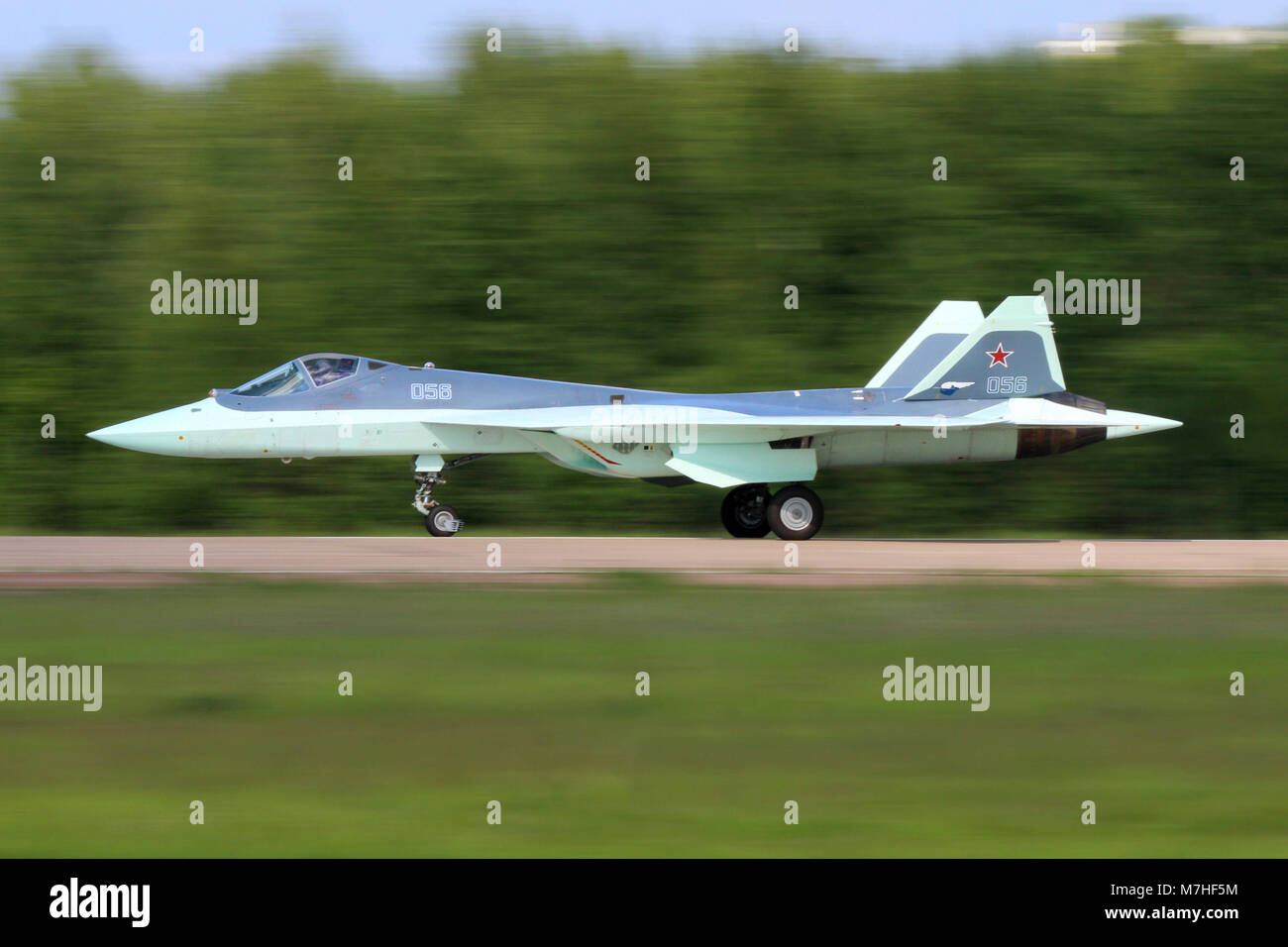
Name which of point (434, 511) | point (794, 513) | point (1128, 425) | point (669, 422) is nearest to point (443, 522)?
point (434, 511)

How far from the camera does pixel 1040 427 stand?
57.2ft

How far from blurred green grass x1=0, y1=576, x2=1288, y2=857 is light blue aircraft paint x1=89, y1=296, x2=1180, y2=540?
15.7ft

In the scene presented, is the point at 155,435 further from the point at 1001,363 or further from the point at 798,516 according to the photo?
the point at 1001,363

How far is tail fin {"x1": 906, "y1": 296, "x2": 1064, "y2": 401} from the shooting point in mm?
17531

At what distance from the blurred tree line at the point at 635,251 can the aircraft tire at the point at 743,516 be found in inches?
104

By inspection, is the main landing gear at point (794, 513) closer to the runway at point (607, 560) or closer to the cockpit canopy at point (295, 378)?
the runway at point (607, 560)

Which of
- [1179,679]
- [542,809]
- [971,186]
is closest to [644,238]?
[971,186]

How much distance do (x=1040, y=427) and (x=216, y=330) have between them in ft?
39.3

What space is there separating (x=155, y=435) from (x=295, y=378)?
178cm

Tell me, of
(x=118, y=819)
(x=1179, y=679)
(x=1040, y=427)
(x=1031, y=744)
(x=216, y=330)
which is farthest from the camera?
(x=216, y=330)

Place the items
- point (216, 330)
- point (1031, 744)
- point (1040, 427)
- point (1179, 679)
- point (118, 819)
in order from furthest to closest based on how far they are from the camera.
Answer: point (216, 330) < point (1040, 427) < point (1179, 679) < point (1031, 744) < point (118, 819)

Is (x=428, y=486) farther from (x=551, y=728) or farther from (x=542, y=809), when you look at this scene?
(x=542, y=809)

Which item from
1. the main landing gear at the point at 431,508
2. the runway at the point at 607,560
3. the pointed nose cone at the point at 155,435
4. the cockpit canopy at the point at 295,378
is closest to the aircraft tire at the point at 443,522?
the main landing gear at the point at 431,508

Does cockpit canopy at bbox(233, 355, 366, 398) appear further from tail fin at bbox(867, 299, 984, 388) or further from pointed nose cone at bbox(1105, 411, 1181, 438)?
pointed nose cone at bbox(1105, 411, 1181, 438)
